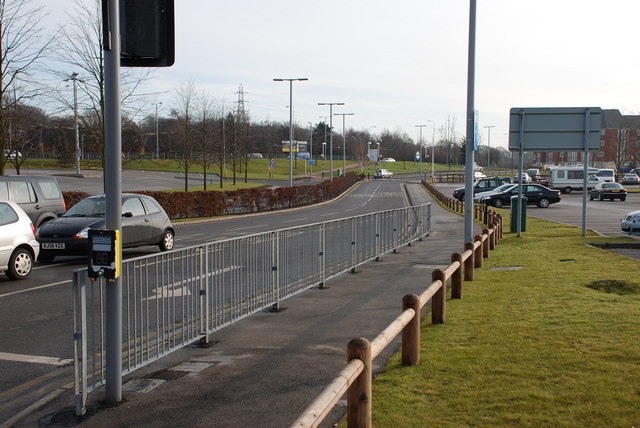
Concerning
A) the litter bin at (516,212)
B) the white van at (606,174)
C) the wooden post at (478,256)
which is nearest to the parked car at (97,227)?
the wooden post at (478,256)

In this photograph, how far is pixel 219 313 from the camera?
296 inches

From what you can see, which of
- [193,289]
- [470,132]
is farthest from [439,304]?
[470,132]

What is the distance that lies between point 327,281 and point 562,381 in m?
6.83

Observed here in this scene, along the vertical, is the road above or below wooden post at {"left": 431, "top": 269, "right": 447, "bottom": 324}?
below

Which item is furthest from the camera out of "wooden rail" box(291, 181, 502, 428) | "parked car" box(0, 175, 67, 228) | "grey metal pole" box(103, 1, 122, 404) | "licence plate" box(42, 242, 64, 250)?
"parked car" box(0, 175, 67, 228)

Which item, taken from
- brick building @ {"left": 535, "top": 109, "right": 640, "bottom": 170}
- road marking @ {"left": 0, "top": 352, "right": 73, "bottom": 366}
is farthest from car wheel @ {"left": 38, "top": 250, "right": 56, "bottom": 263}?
brick building @ {"left": 535, "top": 109, "right": 640, "bottom": 170}

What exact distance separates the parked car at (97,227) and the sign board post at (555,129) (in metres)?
10.6

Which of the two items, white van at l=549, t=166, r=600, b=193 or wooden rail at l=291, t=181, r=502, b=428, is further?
white van at l=549, t=166, r=600, b=193

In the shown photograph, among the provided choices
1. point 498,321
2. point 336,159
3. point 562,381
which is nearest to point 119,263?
point 562,381

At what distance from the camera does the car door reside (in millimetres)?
14508

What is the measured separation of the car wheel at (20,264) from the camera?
11.4 meters

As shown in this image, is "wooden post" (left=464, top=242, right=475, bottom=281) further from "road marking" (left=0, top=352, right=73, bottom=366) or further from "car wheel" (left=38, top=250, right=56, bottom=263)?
"car wheel" (left=38, top=250, right=56, bottom=263)

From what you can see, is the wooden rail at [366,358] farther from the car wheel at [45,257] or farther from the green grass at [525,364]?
the car wheel at [45,257]

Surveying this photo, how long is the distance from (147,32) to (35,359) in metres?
3.69
